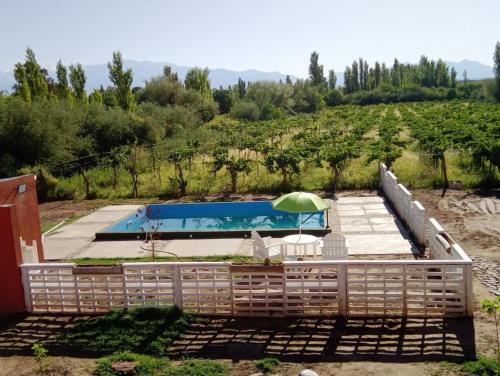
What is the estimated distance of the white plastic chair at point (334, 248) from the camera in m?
9.80

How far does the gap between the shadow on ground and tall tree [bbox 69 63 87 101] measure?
32.5 metres

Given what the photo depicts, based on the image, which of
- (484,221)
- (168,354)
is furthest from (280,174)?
(168,354)

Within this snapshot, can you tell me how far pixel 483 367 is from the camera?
607cm

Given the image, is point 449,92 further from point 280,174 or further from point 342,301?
point 342,301

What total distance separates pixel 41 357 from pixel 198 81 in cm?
4964

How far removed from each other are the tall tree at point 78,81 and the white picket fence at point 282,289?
1250 inches

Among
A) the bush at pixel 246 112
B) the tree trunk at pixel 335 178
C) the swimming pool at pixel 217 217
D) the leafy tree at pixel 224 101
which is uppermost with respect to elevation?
the leafy tree at pixel 224 101

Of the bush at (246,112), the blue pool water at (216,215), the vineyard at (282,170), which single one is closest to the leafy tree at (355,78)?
the bush at (246,112)

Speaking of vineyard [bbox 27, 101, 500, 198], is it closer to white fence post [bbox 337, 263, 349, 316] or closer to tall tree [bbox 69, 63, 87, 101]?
white fence post [bbox 337, 263, 349, 316]

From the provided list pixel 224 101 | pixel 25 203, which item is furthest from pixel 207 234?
pixel 224 101

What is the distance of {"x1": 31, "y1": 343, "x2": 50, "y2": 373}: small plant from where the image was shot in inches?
256

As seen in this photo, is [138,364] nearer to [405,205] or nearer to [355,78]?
[405,205]

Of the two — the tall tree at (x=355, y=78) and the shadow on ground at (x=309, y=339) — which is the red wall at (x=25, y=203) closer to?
the shadow on ground at (x=309, y=339)

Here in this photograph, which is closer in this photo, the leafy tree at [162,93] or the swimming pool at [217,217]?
the swimming pool at [217,217]
